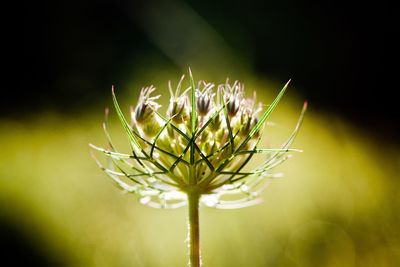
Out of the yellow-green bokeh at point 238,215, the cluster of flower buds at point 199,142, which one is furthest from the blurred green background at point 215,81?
the cluster of flower buds at point 199,142

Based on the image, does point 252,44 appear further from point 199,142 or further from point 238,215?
point 199,142

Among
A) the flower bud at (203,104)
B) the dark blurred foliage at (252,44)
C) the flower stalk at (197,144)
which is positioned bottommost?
the flower stalk at (197,144)

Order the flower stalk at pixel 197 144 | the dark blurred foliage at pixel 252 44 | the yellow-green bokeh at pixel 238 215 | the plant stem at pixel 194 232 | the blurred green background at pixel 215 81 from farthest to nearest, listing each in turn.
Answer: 1. the dark blurred foliage at pixel 252 44
2. the blurred green background at pixel 215 81
3. the yellow-green bokeh at pixel 238 215
4. the flower stalk at pixel 197 144
5. the plant stem at pixel 194 232

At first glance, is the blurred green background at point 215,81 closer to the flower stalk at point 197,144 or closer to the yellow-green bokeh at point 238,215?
the yellow-green bokeh at point 238,215

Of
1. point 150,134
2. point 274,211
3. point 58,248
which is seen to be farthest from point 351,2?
point 150,134

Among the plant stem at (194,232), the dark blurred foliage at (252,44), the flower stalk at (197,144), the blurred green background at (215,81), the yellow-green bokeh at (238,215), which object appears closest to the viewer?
the plant stem at (194,232)

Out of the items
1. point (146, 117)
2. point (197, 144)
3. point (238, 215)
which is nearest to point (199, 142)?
point (197, 144)

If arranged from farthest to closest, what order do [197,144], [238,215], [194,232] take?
[238,215] → [197,144] → [194,232]
